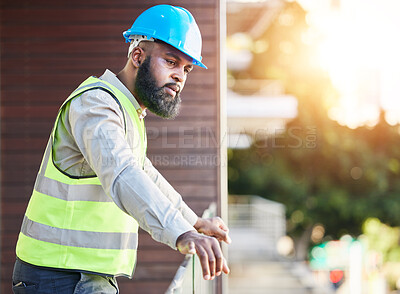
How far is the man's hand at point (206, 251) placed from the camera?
1.27 metres

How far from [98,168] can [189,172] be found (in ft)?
9.29

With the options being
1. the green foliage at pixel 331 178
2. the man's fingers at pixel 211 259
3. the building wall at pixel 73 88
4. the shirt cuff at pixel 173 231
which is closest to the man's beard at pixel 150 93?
the shirt cuff at pixel 173 231

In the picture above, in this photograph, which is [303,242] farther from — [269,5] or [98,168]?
[98,168]

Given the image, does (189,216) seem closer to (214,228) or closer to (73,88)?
(214,228)

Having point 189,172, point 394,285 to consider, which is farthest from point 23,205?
point 394,285

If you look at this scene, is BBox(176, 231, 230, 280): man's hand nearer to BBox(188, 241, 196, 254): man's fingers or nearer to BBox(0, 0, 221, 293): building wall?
BBox(188, 241, 196, 254): man's fingers

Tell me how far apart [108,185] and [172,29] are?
64 centimetres

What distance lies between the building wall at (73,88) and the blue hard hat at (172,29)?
2.34 metres

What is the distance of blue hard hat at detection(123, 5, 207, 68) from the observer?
1.78m

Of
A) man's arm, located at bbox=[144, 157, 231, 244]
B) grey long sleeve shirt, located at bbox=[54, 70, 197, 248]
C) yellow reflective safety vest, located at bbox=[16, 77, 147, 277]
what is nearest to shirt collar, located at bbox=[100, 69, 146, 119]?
yellow reflective safety vest, located at bbox=[16, 77, 147, 277]

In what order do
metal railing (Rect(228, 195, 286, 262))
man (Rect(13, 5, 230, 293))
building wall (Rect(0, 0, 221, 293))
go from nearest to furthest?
man (Rect(13, 5, 230, 293)), building wall (Rect(0, 0, 221, 293)), metal railing (Rect(228, 195, 286, 262))

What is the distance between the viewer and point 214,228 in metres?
2.01

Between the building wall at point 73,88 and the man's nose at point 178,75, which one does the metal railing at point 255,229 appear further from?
the man's nose at point 178,75

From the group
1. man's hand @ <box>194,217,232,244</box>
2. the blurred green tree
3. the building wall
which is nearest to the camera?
man's hand @ <box>194,217,232,244</box>
